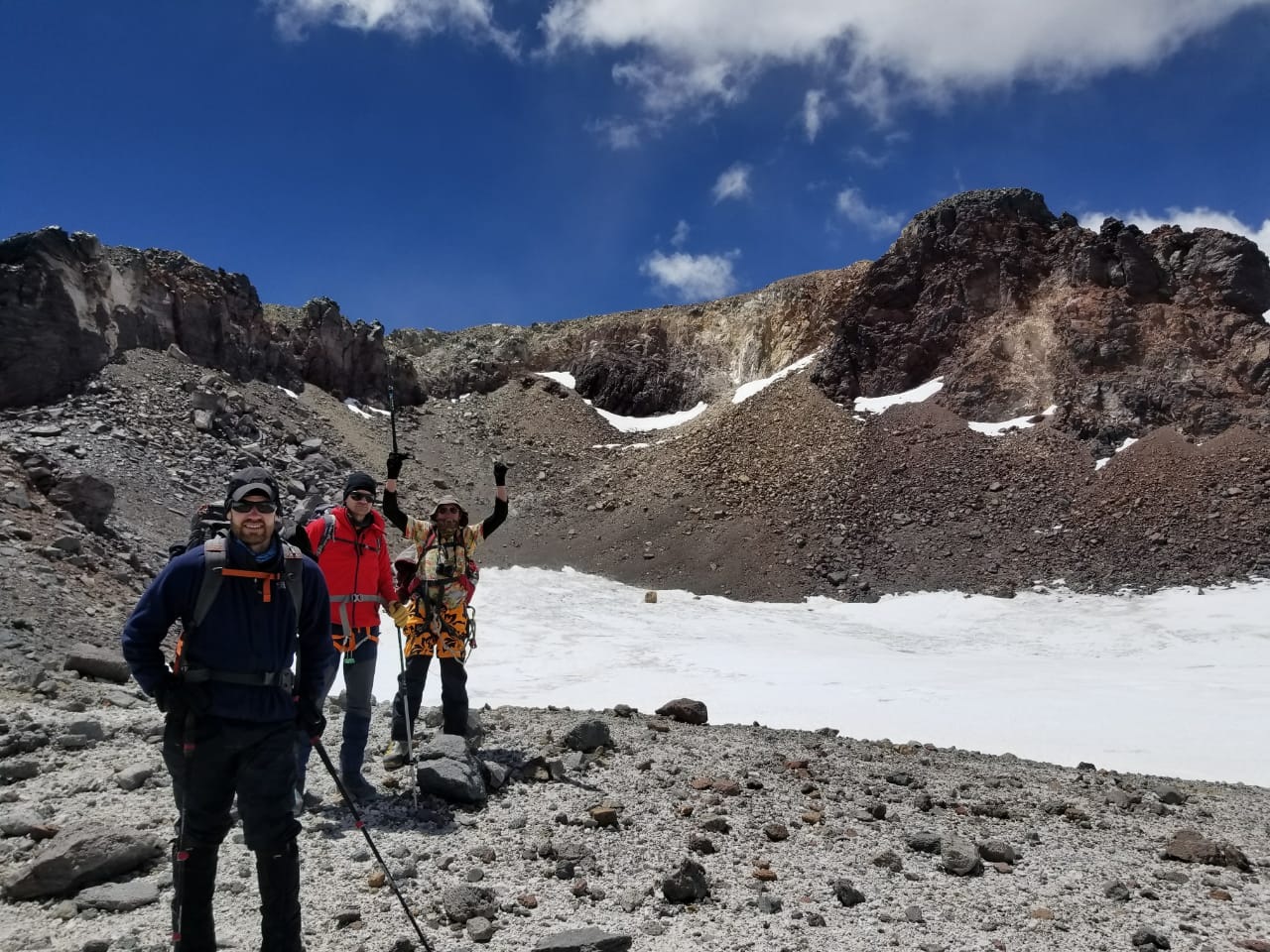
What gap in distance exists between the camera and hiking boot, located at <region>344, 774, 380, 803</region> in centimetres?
608

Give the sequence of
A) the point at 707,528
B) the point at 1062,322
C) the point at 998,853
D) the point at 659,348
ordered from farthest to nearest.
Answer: the point at 659,348
the point at 1062,322
the point at 707,528
the point at 998,853

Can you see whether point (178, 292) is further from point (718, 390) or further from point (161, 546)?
point (718, 390)

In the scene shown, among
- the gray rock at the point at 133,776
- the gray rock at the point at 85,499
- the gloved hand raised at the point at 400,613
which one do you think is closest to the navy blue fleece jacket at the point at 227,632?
the gloved hand raised at the point at 400,613

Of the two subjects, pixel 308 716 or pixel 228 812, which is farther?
pixel 308 716

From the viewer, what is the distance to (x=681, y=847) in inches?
215

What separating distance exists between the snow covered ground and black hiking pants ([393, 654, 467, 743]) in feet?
15.5

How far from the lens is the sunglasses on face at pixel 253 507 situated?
3.79 m

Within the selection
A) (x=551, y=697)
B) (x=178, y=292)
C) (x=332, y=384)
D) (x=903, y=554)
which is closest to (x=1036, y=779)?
(x=551, y=697)

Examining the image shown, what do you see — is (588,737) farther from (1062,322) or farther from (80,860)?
(1062,322)

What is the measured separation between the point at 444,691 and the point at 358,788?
103 centimetres

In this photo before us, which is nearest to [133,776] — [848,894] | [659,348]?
[848,894]

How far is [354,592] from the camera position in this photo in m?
6.18

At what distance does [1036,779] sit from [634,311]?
45.3m

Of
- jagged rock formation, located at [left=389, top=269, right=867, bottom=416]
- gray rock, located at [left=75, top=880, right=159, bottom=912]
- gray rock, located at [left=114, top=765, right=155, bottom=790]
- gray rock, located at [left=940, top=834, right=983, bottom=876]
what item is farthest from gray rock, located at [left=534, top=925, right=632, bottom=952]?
jagged rock formation, located at [left=389, top=269, right=867, bottom=416]
